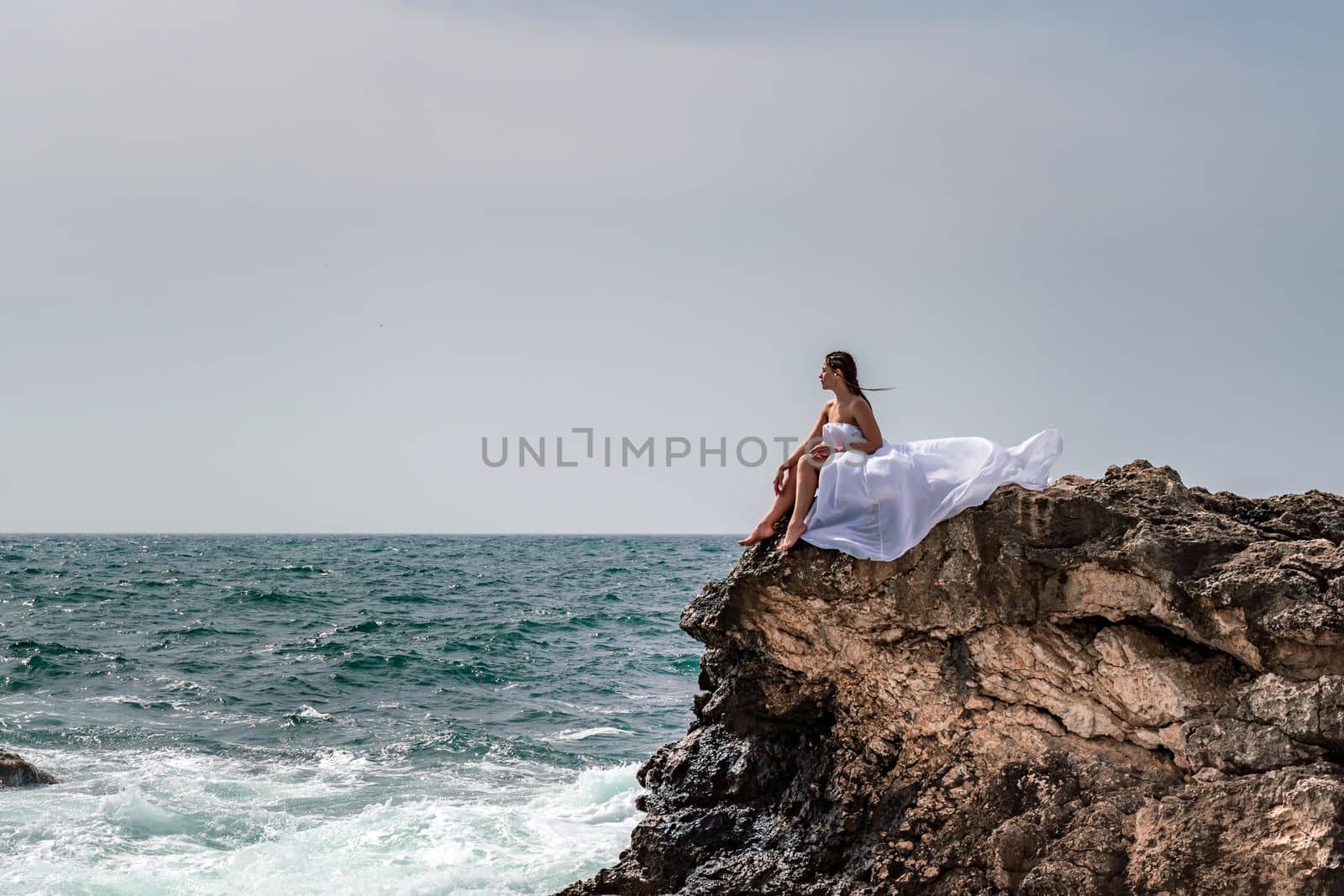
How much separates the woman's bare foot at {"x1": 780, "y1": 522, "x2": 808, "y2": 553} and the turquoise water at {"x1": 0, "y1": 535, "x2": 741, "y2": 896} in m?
4.22

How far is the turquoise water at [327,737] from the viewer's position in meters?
9.87

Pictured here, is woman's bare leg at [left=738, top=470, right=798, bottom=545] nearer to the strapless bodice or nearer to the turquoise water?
the strapless bodice

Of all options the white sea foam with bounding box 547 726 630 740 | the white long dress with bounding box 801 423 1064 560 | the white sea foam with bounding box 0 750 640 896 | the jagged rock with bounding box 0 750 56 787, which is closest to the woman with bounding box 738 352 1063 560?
the white long dress with bounding box 801 423 1064 560

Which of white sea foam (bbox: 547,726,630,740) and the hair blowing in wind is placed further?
white sea foam (bbox: 547,726,630,740)

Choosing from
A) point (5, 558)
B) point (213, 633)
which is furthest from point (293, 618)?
point (5, 558)

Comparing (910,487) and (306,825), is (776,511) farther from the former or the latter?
(306,825)

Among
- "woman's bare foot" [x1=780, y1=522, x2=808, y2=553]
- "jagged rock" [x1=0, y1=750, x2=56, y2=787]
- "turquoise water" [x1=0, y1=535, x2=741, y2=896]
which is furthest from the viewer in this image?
"jagged rock" [x1=0, y1=750, x2=56, y2=787]

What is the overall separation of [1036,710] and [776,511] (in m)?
2.07

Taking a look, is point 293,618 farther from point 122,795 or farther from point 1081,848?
point 1081,848

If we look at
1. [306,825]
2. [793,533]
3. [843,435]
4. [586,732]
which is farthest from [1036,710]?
[586,732]

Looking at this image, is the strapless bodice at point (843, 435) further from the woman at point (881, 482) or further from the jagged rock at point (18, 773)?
the jagged rock at point (18, 773)

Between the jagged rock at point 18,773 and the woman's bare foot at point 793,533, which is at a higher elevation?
the woman's bare foot at point 793,533

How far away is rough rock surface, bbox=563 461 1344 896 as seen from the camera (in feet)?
18.5

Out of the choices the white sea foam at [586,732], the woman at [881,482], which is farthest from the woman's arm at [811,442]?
the white sea foam at [586,732]
